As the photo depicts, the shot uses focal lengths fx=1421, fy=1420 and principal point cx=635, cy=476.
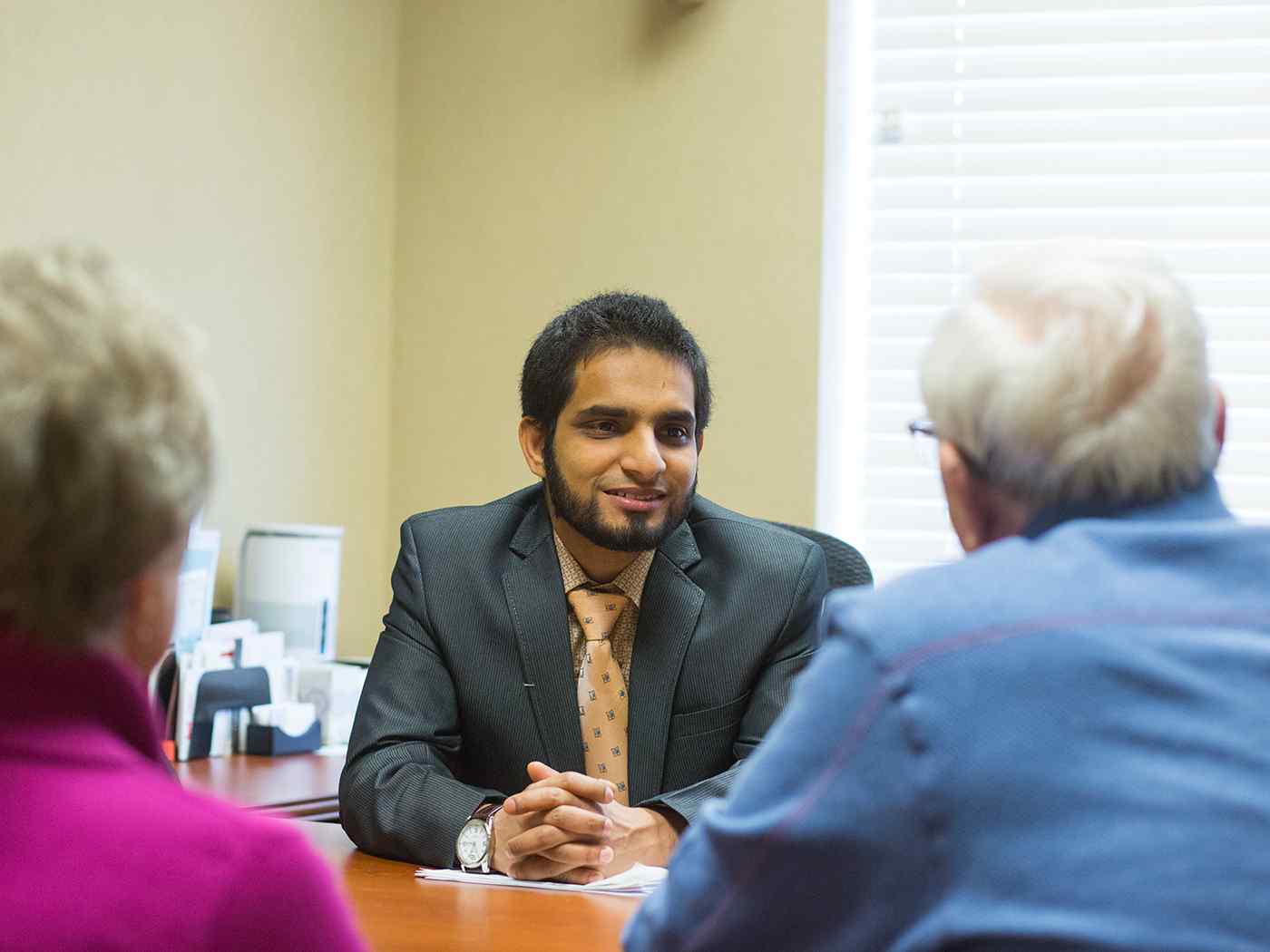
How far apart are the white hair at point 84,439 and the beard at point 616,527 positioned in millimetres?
1544

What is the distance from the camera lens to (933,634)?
3.20ft

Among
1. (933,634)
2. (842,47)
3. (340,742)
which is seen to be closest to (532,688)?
(340,742)

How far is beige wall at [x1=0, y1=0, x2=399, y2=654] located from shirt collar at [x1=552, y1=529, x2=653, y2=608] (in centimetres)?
116

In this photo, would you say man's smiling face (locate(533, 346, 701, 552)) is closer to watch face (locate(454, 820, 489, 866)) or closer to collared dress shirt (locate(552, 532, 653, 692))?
collared dress shirt (locate(552, 532, 653, 692))

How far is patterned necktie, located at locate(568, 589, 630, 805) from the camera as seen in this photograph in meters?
2.28

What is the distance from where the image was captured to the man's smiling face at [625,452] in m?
2.34

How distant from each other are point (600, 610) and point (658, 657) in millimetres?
134

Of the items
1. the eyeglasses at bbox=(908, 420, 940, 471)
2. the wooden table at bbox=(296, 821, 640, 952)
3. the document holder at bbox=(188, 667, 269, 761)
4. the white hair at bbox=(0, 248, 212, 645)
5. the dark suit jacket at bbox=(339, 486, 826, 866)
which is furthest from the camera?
the document holder at bbox=(188, 667, 269, 761)

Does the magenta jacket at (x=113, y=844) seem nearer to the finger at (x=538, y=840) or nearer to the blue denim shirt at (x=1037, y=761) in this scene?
the blue denim shirt at (x=1037, y=761)

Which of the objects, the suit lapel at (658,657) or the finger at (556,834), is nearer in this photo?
the finger at (556,834)

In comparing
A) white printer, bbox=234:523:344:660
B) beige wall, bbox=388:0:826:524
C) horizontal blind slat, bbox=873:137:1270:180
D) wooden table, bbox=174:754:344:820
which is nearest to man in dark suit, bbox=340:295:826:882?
wooden table, bbox=174:754:344:820

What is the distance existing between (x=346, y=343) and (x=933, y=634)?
3.36 metres

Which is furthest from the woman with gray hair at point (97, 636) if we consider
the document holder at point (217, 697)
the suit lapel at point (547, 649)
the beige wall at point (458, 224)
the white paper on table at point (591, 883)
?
the beige wall at point (458, 224)

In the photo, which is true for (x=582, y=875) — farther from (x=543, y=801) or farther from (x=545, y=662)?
(x=545, y=662)
